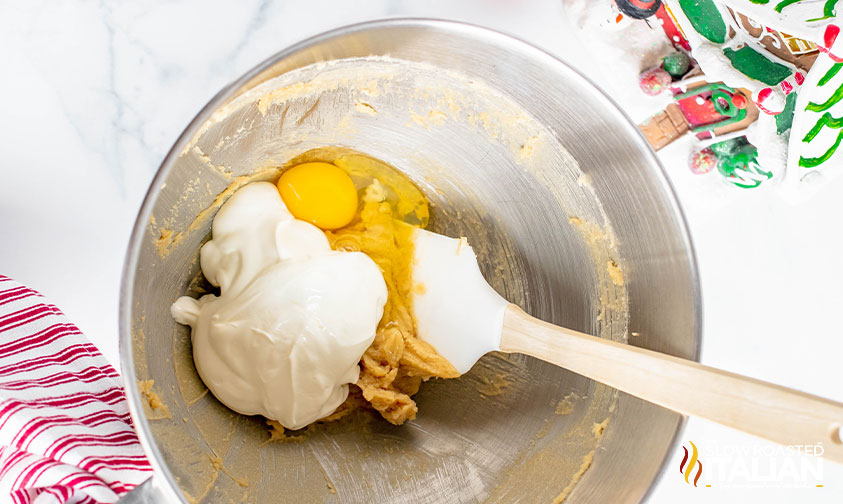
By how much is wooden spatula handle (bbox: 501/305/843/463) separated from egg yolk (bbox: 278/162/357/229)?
1.33 ft

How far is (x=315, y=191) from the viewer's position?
3.78 ft

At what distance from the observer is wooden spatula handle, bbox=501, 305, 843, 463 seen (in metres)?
0.73

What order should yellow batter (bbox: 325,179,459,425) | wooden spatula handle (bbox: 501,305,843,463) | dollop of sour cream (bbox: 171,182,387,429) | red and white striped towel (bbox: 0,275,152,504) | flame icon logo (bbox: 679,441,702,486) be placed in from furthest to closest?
flame icon logo (bbox: 679,441,702,486)
yellow batter (bbox: 325,179,459,425)
dollop of sour cream (bbox: 171,182,387,429)
red and white striped towel (bbox: 0,275,152,504)
wooden spatula handle (bbox: 501,305,843,463)

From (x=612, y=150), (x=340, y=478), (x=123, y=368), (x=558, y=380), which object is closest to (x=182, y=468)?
(x=123, y=368)

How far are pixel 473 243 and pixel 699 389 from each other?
1.78ft

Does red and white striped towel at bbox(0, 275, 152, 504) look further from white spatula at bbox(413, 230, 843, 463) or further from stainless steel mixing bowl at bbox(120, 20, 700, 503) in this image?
white spatula at bbox(413, 230, 843, 463)

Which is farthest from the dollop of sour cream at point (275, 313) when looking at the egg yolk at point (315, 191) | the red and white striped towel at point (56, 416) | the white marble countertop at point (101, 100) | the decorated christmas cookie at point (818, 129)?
the decorated christmas cookie at point (818, 129)

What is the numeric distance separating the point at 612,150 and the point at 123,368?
0.76 meters

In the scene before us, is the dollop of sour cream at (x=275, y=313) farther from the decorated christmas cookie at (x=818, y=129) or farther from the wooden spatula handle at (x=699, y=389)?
the decorated christmas cookie at (x=818, y=129)

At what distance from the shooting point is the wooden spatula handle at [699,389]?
73cm

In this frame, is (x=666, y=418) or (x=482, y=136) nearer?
(x=666, y=418)

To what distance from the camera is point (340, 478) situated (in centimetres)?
112

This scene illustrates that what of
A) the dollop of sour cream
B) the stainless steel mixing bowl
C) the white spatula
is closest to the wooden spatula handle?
the white spatula

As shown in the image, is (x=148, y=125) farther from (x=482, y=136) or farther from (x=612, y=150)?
(x=612, y=150)
